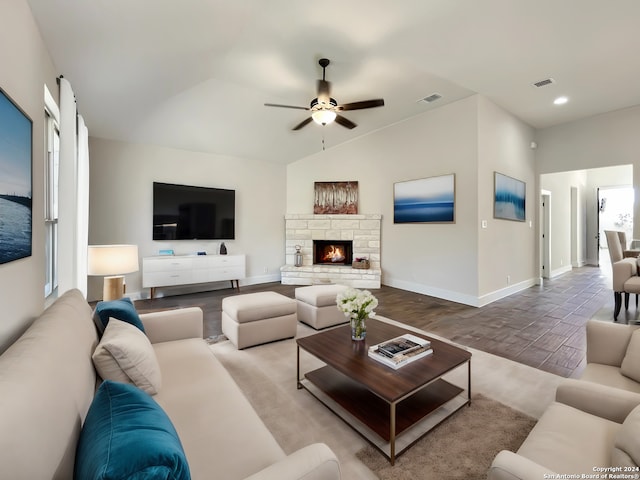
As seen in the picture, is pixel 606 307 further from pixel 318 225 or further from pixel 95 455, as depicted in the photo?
pixel 95 455

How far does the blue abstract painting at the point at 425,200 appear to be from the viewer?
187 inches

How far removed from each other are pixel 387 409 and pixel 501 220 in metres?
4.32

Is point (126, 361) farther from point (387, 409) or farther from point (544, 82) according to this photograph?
point (544, 82)

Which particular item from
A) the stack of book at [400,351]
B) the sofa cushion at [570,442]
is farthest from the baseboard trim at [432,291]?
the sofa cushion at [570,442]

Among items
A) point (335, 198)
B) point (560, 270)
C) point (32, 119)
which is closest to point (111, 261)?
point (32, 119)

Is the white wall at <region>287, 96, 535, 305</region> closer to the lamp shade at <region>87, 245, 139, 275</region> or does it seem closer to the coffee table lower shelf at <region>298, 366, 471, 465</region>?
the coffee table lower shelf at <region>298, 366, 471, 465</region>

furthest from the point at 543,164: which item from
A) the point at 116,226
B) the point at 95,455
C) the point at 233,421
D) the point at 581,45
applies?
the point at 116,226

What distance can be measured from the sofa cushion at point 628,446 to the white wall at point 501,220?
149 inches

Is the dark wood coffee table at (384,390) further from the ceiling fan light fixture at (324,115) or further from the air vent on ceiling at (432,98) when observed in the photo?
the air vent on ceiling at (432,98)

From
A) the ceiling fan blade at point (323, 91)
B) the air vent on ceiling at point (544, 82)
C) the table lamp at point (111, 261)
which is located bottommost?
the table lamp at point (111, 261)

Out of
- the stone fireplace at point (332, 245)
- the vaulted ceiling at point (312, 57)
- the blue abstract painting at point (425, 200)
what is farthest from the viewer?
the stone fireplace at point (332, 245)

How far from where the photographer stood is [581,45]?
10.4ft

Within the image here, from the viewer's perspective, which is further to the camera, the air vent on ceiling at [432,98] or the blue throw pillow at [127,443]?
the air vent on ceiling at [432,98]

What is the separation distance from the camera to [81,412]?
0.99 m
